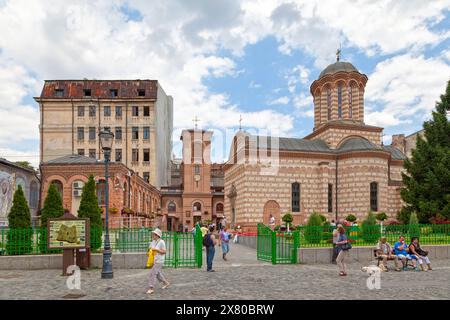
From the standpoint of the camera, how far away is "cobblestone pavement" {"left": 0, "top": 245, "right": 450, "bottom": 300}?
982 centimetres

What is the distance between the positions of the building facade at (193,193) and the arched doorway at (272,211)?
810 inches

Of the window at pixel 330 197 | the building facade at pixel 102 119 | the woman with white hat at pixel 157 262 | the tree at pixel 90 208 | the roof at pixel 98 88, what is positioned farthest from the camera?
the roof at pixel 98 88

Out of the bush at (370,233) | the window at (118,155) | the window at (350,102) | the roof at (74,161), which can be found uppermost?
the window at (350,102)

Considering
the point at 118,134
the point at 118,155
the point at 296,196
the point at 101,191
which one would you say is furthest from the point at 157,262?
the point at 118,134

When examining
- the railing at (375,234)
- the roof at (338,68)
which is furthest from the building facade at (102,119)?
the railing at (375,234)

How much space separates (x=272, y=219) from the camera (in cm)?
3216

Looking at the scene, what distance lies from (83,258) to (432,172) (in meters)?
22.6

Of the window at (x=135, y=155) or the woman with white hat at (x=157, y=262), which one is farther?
the window at (x=135, y=155)

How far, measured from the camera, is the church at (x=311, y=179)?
3416 cm

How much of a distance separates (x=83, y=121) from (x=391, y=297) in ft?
156

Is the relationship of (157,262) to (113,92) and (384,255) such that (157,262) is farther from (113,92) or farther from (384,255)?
(113,92)

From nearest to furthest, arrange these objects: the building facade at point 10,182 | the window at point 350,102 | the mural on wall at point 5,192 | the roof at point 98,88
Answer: the mural on wall at point 5,192, the building facade at point 10,182, the window at point 350,102, the roof at point 98,88

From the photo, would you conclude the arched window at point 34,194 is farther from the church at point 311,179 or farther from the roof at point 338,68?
the roof at point 338,68

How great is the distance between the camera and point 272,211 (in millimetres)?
34406
